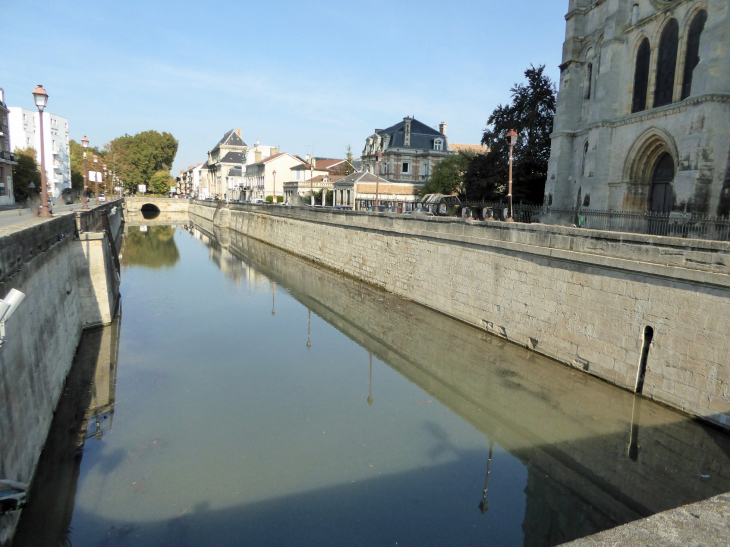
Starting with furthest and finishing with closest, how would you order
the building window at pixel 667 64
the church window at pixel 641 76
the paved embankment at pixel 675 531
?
1. the church window at pixel 641 76
2. the building window at pixel 667 64
3. the paved embankment at pixel 675 531

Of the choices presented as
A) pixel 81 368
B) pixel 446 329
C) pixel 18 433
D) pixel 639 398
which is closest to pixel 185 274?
pixel 81 368

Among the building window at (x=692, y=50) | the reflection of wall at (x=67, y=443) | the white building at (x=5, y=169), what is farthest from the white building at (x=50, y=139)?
the building window at (x=692, y=50)

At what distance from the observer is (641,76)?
1981cm

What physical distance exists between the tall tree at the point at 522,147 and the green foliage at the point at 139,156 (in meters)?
73.7

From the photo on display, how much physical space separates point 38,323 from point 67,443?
234 cm

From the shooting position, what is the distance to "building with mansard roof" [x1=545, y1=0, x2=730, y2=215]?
1623 cm

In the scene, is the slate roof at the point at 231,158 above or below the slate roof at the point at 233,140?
below

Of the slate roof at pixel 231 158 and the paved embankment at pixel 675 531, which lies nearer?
the paved embankment at pixel 675 531

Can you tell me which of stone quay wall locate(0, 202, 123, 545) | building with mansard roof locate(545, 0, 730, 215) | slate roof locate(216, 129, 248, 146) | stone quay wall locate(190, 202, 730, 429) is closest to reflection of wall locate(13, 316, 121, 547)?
stone quay wall locate(0, 202, 123, 545)

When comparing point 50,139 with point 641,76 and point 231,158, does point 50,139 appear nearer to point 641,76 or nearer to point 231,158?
point 231,158

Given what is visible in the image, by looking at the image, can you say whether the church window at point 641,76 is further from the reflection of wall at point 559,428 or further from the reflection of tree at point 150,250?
the reflection of tree at point 150,250

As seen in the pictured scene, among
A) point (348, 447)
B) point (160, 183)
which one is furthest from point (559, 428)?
point (160, 183)

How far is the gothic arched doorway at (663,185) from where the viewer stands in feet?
63.9

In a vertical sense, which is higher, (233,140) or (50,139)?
(233,140)
